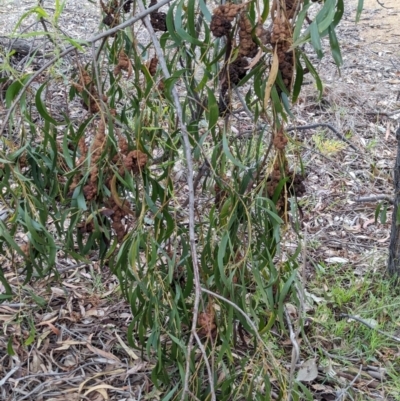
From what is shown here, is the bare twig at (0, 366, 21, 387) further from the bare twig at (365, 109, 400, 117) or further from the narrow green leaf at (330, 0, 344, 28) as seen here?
the bare twig at (365, 109, 400, 117)

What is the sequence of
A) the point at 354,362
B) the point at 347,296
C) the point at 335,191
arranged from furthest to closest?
the point at 335,191 < the point at 347,296 < the point at 354,362

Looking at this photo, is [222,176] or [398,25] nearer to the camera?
[222,176]

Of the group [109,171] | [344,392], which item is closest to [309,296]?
[344,392]

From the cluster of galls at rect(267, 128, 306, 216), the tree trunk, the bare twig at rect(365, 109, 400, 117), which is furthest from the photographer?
the bare twig at rect(365, 109, 400, 117)

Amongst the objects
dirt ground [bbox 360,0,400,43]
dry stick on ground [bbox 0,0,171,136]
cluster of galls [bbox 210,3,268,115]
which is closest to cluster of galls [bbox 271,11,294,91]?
cluster of galls [bbox 210,3,268,115]

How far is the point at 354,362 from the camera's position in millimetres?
1966

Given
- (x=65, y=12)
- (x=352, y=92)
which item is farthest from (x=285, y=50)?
(x=65, y=12)

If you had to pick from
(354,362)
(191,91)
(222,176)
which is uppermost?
(191,91)

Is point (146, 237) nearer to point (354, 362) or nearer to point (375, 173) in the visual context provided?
point (354, 362)

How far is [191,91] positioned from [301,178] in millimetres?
375

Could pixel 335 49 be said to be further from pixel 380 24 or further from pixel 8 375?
pixel 380 24

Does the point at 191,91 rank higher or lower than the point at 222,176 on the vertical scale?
higher

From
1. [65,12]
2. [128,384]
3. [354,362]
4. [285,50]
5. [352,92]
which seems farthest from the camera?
[65,12]

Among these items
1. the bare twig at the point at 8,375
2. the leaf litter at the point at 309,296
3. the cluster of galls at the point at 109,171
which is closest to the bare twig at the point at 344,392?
the leaf litter at the point at 309,296
